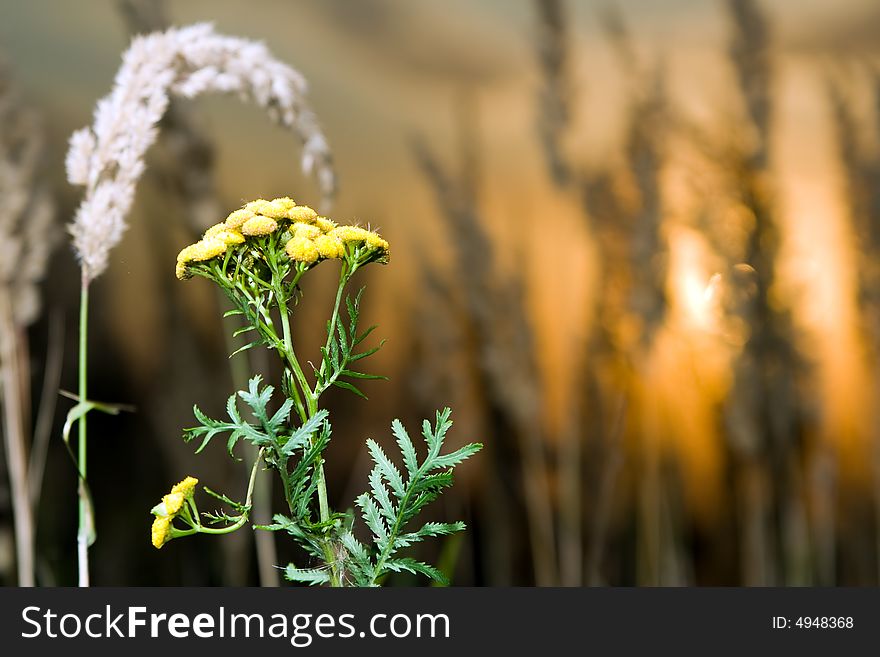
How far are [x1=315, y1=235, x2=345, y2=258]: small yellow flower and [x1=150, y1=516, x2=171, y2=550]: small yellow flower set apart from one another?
0.20 metres

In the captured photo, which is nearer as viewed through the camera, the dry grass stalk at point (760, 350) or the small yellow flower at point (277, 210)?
the small yellow flower at point (277, 210)

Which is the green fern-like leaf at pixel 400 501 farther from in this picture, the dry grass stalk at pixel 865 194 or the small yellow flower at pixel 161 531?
the dry grass stalk at pixel 865 194

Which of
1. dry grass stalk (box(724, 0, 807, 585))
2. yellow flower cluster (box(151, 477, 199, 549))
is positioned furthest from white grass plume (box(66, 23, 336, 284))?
dry grass stalk (box(724, 0, 807, 585))

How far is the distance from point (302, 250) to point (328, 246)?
2 cm

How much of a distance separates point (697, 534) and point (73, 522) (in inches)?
46.6

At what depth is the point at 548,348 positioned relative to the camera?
1.60 metres

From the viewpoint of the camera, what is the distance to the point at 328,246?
20.8 inches

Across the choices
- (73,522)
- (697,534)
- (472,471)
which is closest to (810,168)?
(697,534)

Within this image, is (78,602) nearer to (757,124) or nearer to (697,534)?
(697,534)

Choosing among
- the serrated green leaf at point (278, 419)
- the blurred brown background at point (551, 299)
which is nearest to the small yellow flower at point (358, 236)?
the serrated green leaf at point (278, 419)

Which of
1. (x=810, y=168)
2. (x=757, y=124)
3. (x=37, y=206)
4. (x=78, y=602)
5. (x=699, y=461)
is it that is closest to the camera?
(x=78, y=602)

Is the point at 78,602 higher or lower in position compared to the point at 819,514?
lower

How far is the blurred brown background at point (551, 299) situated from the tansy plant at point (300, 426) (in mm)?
801

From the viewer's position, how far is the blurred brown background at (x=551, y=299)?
1411 millimetres
